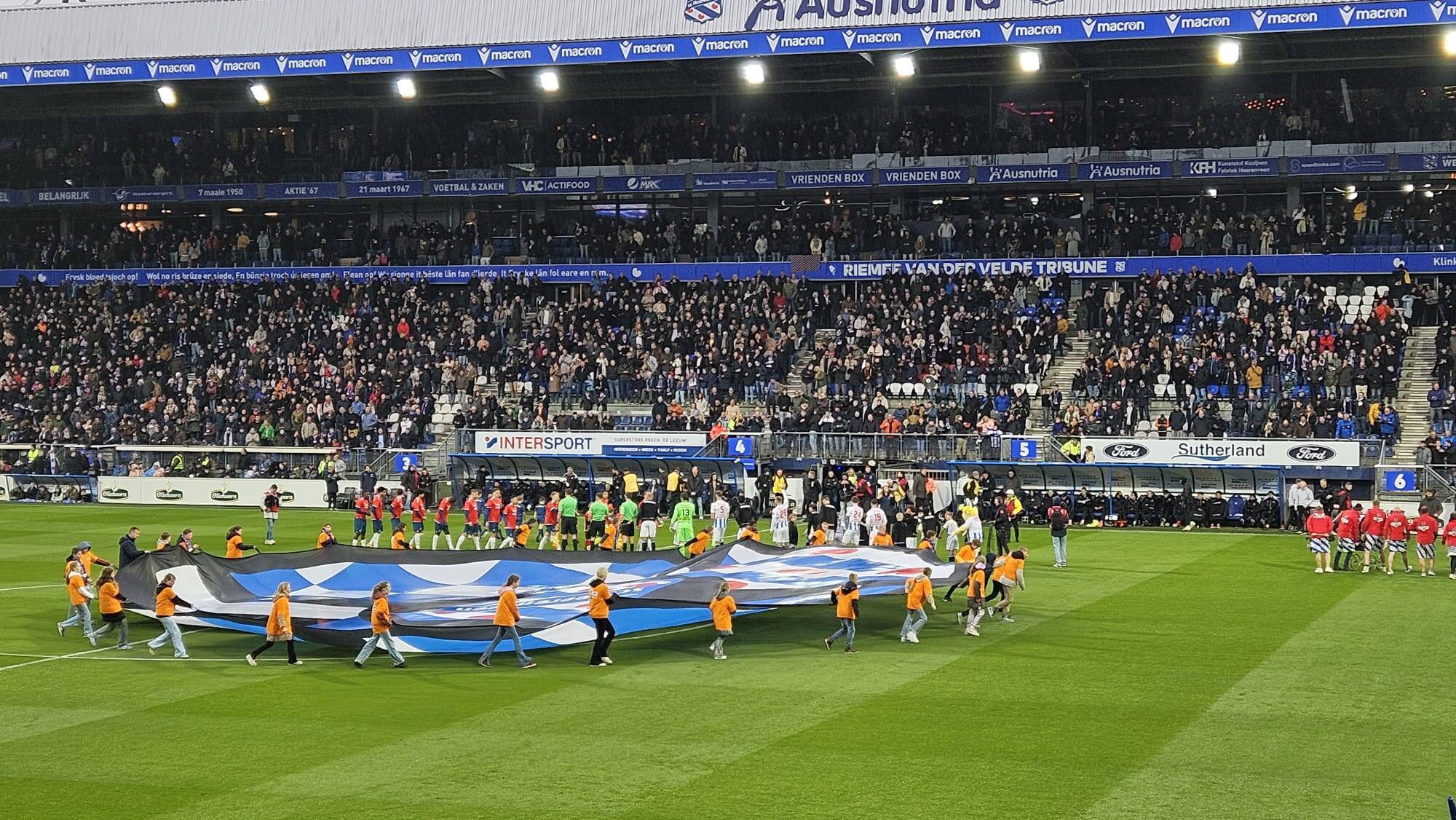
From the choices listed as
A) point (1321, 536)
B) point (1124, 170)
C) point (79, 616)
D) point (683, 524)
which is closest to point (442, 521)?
point (683, 524)

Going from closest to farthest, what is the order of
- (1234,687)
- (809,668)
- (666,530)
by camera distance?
1. (1234,687)
2. (809,668)
3. (666,530)

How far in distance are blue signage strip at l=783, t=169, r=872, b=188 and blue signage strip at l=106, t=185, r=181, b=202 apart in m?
25.8

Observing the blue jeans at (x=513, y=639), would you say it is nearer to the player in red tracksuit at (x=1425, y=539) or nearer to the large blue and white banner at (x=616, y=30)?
the player in red tracksuit at (x=1425, y=539)

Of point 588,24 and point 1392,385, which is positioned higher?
point 588,24

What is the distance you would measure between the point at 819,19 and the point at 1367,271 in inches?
765

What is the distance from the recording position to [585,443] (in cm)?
4853

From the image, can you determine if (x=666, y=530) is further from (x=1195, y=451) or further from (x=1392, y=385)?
(x=1392, y=385)

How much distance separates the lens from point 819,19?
52.9 m

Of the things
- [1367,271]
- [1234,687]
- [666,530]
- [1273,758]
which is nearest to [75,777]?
[1273,758]

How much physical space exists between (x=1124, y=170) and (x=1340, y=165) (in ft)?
22.9

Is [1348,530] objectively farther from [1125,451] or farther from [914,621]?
[914,621]

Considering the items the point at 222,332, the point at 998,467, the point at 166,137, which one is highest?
the point at 166,137

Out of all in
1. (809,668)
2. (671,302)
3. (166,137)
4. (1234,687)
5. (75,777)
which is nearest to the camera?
(75,777)

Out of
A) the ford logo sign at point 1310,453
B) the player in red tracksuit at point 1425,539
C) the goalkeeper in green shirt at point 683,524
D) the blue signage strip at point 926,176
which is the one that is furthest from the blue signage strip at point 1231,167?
the goalkeeper in green shirt at point 683,524
